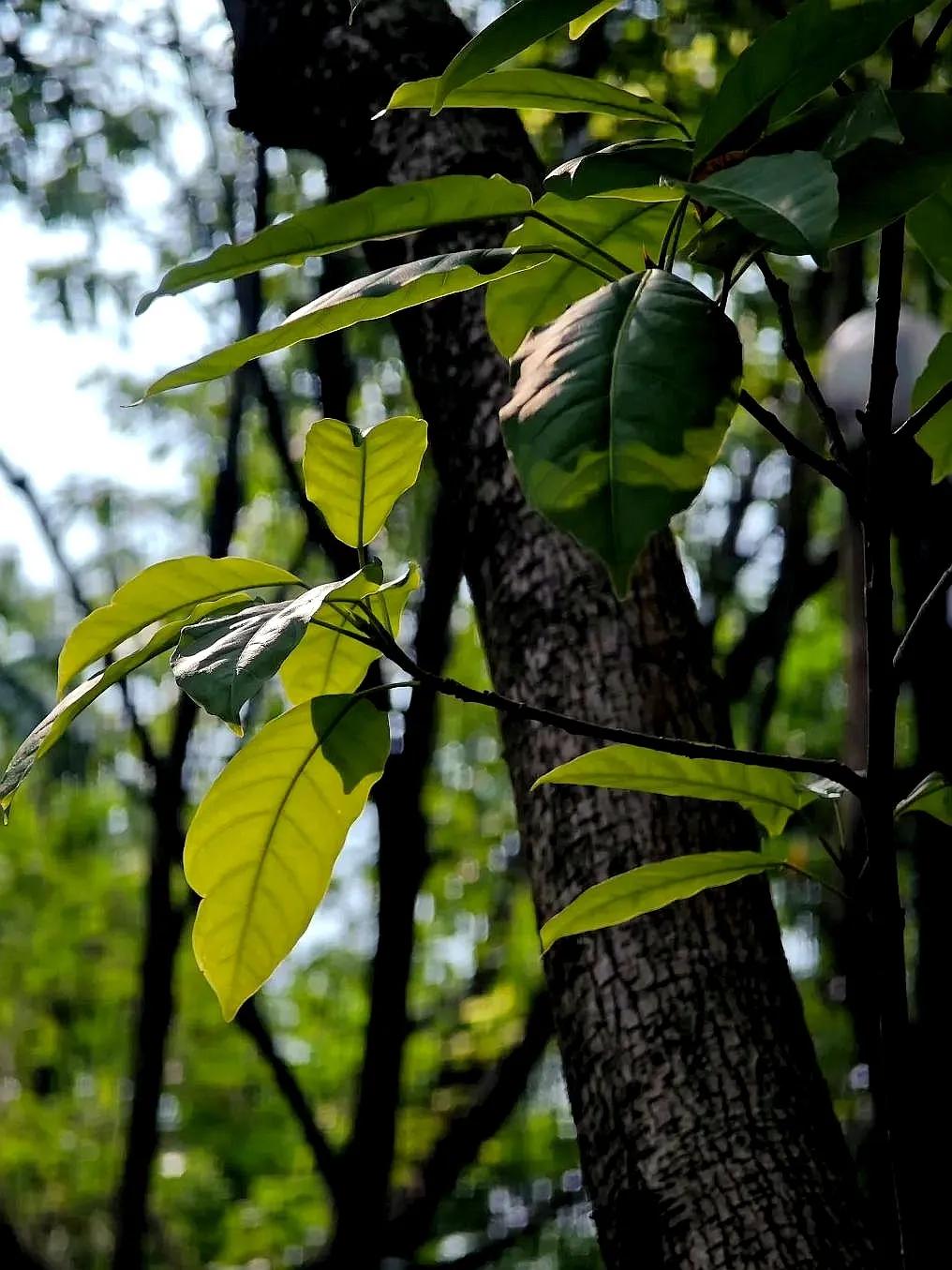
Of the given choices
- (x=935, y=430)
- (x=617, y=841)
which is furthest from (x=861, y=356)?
(x=935, y=430)

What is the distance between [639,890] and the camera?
833 mm

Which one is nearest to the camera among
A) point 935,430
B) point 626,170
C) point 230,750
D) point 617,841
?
point 626,170

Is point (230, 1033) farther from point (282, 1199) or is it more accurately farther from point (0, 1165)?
point (282, 1199)

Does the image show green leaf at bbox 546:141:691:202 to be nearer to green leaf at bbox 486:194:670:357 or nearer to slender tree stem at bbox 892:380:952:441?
green leaf at bbox 486:194:670:357

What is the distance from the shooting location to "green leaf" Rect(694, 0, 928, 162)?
1.82 feet

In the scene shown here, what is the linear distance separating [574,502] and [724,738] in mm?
819

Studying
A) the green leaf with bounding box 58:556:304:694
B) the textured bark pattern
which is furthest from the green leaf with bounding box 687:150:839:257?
the textured bark pattern

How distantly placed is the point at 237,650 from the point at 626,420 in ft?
0.68

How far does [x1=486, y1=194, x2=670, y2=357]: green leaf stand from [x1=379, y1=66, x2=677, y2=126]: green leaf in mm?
68

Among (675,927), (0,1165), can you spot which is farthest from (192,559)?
(0,1165)

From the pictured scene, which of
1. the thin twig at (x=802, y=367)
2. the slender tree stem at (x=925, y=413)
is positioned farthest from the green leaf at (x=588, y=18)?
the slender tree stem at (x=925, y=413)

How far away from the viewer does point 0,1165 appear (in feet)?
19.4

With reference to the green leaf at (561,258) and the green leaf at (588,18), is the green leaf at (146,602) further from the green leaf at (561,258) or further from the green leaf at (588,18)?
the green leaf at (588,18)

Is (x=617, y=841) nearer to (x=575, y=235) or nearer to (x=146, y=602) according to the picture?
(x=146, y=602)
